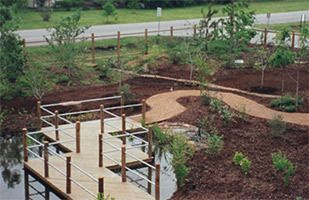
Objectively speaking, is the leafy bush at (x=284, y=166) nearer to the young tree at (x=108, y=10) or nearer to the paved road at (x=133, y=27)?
the paved road at (x=133, y=27)

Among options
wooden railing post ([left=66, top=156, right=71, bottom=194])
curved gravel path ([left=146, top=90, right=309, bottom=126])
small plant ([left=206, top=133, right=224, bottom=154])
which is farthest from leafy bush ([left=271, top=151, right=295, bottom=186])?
wooden railing post ([left=66, top=156, right=71, bottom=194])

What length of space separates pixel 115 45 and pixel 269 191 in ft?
56.3

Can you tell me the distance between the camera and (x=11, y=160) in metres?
19.0

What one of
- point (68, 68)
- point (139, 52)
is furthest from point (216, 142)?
point (139, 52)

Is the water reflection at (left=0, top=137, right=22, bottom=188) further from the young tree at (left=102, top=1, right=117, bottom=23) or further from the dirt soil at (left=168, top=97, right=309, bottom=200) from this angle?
the young tree at (left=102, top=1, right=117, bottom=23)

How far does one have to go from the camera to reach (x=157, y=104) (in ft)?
76.2

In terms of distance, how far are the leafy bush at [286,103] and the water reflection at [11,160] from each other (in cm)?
769

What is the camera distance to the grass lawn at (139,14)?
37.9 meters

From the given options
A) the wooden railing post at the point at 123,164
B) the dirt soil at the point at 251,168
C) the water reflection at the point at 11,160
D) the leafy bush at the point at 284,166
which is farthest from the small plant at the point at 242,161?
the water reflection at the point at 11,160

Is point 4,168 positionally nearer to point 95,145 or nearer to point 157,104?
point 95,145

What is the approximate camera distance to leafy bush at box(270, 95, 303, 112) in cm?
2206

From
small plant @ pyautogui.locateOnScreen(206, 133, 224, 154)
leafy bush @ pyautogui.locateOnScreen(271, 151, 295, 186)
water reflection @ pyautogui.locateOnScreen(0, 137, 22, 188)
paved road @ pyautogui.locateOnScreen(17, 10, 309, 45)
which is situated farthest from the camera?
paved road @ pyautogui.locateOnScreen(17, 10, 309, 45)

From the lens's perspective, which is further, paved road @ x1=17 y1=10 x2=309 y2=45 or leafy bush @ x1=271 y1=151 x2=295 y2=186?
paved road @ x1=17 y1=10 x2=309 y2=45

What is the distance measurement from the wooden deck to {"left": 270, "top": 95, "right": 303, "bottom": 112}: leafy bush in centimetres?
440
